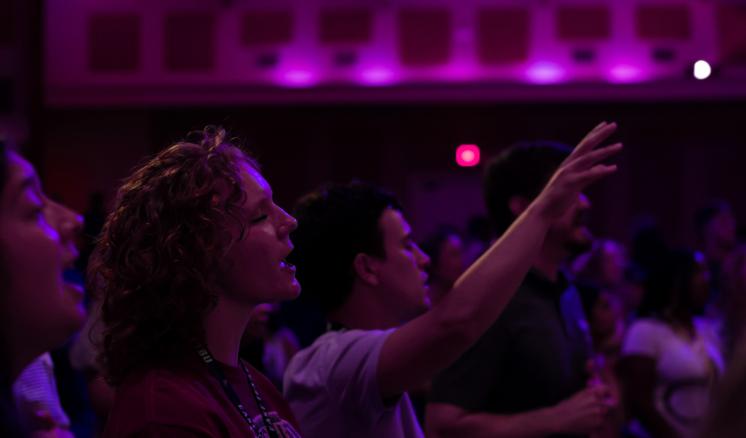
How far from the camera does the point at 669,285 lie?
4.01 meters

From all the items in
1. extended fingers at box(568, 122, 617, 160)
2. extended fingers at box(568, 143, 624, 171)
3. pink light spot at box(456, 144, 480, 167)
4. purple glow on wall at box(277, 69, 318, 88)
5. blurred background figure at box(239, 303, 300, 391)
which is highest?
purple glow on wall at box(277, 69, 318, 88)

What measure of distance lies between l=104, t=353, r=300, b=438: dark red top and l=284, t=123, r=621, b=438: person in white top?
0.31 metres

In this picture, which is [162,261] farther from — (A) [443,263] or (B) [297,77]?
(B) [297,77]

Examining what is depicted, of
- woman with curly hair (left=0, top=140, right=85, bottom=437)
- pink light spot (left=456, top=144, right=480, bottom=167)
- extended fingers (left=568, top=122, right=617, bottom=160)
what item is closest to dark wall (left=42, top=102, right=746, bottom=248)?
pink light spot (left=456, top=144, right=480, bottom=167)

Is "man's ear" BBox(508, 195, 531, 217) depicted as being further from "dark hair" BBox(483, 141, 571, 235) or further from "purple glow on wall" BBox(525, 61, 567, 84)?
"purple glow on wall" BBox(525, 61, 567, 84)

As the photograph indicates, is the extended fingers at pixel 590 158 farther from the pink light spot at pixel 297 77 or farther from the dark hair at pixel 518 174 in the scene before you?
the pink light spot at pixel 297 77

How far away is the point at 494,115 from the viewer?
10.2m

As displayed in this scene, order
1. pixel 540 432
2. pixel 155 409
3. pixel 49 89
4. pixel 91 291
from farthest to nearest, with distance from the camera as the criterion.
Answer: pixel 49 89 < pixel 540 432 < pixel 91 291 < pixel 155 409

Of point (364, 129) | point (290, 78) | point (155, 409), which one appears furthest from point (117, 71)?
point (155, 409)

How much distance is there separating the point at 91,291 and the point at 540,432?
1.19 meters

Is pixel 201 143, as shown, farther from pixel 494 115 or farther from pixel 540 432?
pixel 494 115

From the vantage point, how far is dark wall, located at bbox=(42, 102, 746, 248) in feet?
33.2

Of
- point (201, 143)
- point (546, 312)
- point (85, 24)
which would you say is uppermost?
point (85, 24)

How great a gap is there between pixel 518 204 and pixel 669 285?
1631 mm
